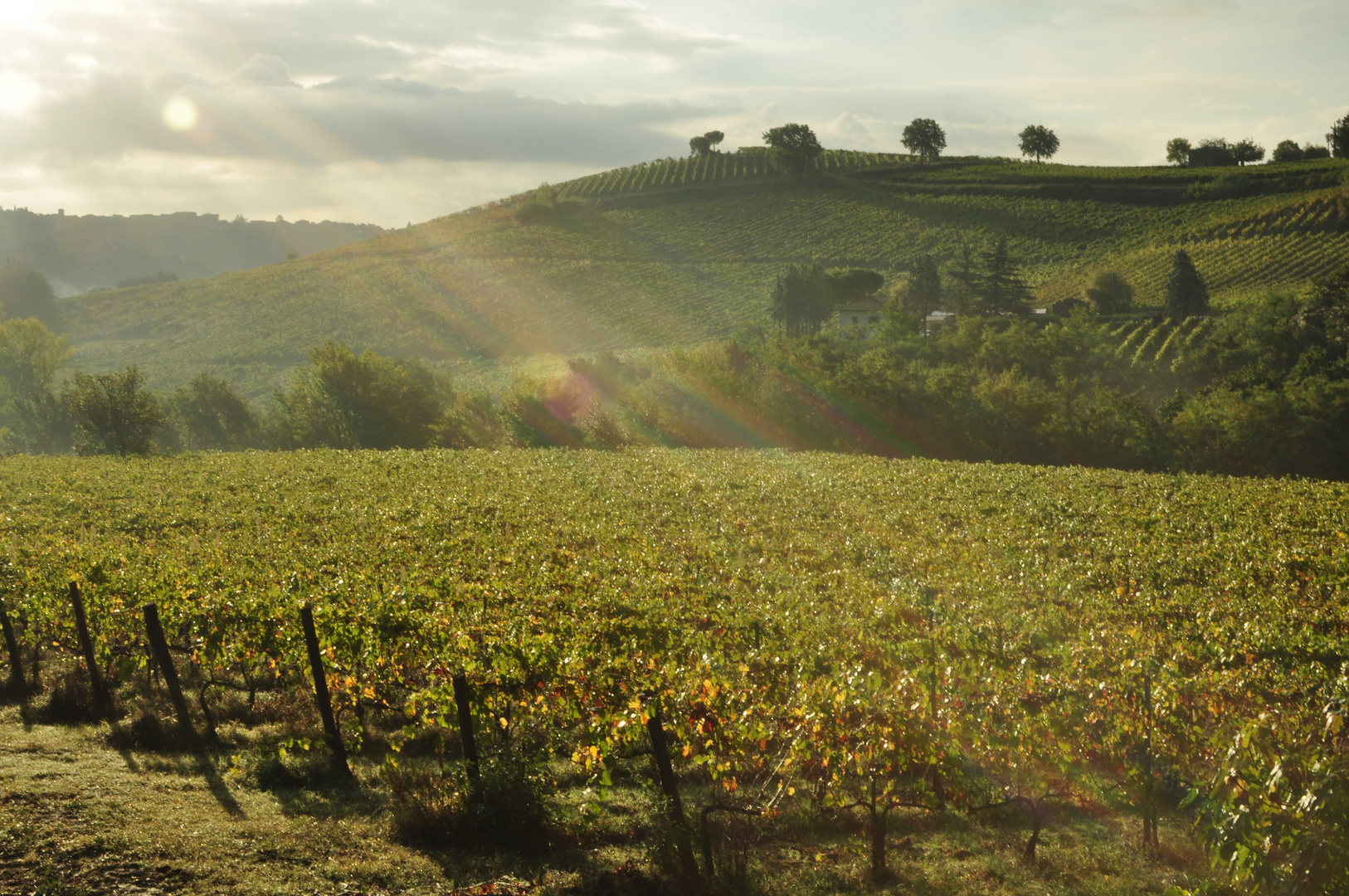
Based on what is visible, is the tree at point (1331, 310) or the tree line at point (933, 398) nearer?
the tree line at point (933, 398)

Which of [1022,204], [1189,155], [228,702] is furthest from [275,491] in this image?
[1189,155]

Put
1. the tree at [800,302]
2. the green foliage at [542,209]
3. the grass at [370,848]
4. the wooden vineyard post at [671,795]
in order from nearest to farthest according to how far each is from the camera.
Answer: the grass at [370,848]
the wooden vineyard post at [671,795]
the tree at [800,302]
the green foliage at [542,209]

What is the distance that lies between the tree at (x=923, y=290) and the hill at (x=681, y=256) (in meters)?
11.3

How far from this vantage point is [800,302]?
3246 inches

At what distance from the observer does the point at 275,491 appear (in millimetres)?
25516

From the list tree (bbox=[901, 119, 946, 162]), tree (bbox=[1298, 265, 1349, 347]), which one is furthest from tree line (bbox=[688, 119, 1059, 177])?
tree (bbox=[1298, 265, 1349, 347])

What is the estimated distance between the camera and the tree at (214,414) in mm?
74500

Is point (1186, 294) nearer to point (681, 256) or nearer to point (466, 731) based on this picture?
point (681, 256)

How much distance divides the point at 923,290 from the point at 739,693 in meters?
83.2

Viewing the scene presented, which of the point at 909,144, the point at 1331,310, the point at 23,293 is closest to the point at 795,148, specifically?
the point at 909,144

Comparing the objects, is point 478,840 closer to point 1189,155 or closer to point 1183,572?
point 1183,572

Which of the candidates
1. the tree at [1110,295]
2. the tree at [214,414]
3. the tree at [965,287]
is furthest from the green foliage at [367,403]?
the tree at [1110,295]

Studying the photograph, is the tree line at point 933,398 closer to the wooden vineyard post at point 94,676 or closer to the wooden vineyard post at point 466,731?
the wooden vineyard post at point 94,676

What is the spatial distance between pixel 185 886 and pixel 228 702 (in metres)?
5.52
